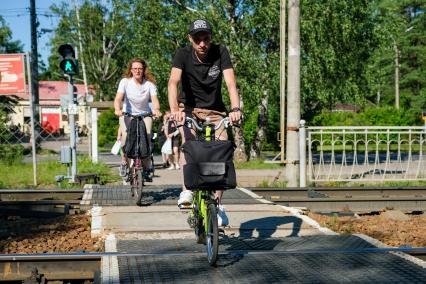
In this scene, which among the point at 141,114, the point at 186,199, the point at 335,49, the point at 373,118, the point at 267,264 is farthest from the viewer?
the point at 373,118

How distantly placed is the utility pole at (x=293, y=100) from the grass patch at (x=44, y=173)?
464cm

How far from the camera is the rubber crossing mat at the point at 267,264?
193 inches

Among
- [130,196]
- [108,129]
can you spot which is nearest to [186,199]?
[130,196]

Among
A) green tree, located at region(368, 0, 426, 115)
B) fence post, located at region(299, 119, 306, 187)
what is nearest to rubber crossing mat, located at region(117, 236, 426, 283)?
fence post, located at region(299, 119, 306, 187)

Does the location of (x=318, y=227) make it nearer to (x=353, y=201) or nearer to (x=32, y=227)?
(x=353, y=201)

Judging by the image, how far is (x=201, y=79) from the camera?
5965 millimetres

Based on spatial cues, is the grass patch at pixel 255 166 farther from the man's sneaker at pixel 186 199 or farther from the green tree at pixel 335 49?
the man's sneaker at pixel 186 199

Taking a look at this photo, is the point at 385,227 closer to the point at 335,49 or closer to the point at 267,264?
the point at 267,264

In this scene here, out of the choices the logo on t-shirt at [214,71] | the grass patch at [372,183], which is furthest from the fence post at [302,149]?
the logo on t-shirt at [214,71]

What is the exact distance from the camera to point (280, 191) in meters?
10.9

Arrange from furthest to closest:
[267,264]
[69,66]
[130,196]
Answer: [69,66] < [130,196] < [267,264]

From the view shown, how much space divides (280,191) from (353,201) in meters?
1.52

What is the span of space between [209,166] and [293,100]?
7237mm

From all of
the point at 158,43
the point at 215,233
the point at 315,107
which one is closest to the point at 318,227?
the point at 215,233
